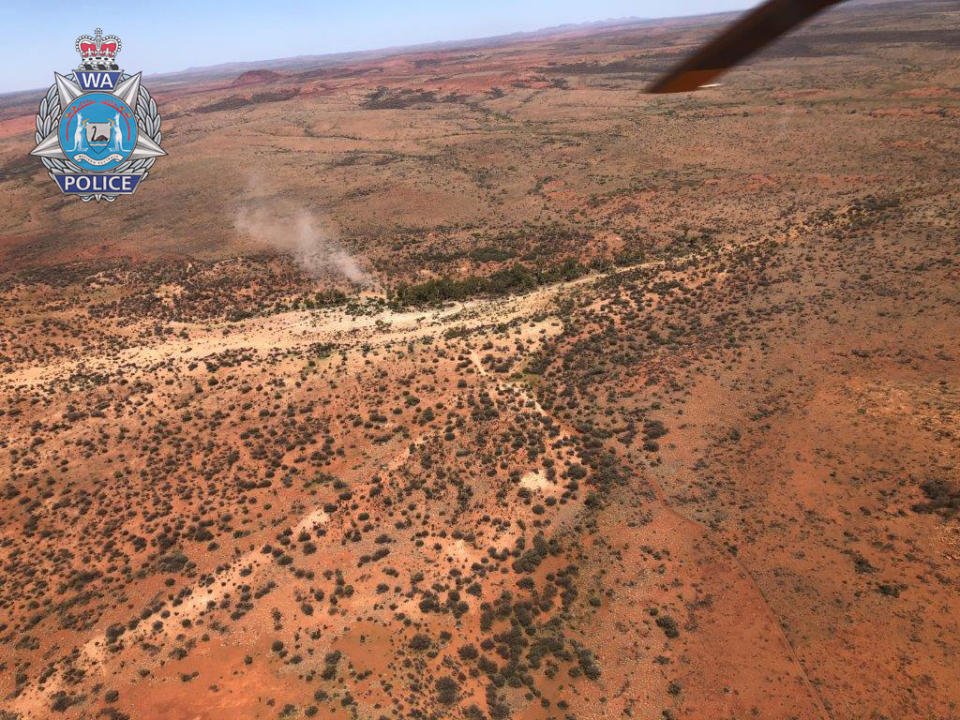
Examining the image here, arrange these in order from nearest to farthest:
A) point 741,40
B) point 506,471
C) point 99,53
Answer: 1. point 741,40
2. point 506,471
3. point 99,53

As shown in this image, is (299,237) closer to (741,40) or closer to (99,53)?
(99,53)

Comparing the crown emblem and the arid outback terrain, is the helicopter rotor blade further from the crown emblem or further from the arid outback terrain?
the crown emblem

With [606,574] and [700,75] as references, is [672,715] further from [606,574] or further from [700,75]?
[700,75]

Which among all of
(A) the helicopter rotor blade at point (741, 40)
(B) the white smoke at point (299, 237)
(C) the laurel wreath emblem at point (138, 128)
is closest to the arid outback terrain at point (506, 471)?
(B) the white smoke at point (299, 237)

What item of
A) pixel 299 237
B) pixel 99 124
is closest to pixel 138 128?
pixel 99 124

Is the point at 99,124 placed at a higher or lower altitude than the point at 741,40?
higher

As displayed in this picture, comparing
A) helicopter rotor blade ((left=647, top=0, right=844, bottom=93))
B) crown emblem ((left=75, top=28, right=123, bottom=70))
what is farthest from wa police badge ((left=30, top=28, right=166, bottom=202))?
helicopter rotor blade ((left=647, top=0, right=844, bottom=93))
